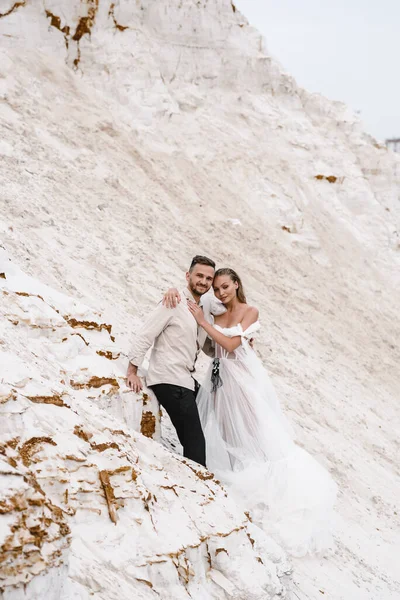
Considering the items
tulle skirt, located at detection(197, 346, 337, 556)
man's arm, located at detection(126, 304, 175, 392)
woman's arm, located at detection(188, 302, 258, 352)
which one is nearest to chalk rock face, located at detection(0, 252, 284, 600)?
man's arm, located at detection(126, 304, 175, 392)

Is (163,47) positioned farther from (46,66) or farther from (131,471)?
(131,471)

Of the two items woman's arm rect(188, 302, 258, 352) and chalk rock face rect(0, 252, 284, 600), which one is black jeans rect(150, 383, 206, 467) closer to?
chalk rock face rect(0, 252, 284, 600)

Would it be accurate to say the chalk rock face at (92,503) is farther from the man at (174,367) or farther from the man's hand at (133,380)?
the man at (174,367)

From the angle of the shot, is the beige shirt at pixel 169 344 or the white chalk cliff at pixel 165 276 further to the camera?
the beige shirt at pixel 169 344

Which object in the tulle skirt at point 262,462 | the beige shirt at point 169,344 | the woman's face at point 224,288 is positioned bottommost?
the tulle skirt at point 262,462

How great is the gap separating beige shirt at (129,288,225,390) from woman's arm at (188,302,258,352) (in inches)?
2.3

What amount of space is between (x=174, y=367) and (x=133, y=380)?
32 centimetres

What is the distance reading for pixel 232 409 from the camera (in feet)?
15.1

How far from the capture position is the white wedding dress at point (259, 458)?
4273 millimetres

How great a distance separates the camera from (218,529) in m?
3.24

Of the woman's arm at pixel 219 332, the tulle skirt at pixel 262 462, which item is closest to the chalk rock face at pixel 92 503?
the tulle skirt at pixel 262 462

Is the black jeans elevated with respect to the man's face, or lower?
lower

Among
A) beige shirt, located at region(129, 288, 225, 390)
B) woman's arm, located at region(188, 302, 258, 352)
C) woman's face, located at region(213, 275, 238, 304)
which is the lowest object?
beige shirt, located at region(129, 288, 225, 390)

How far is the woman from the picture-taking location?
4285 millimetres
